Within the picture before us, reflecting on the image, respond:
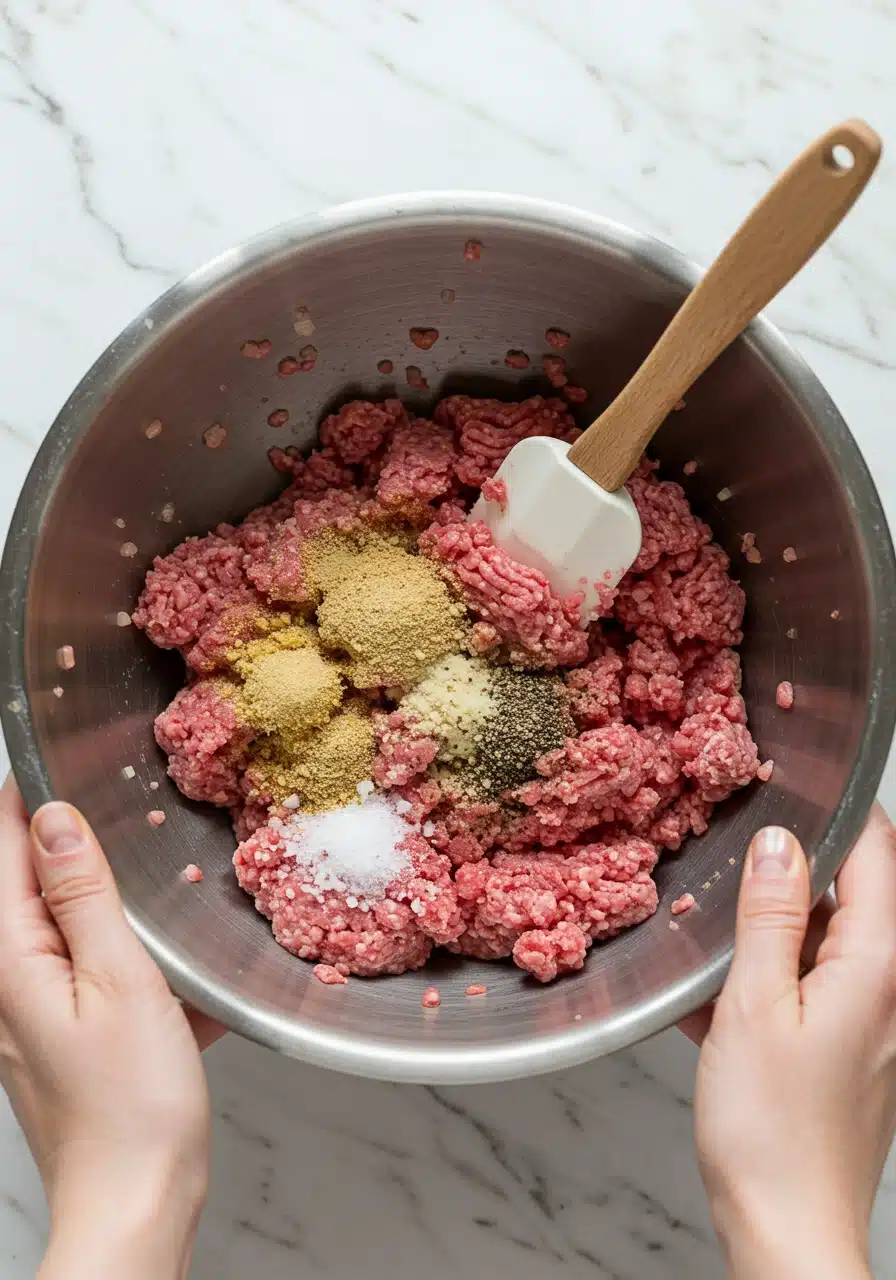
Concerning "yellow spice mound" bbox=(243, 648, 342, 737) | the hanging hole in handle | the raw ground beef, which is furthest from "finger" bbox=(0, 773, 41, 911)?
the hanging hole in handle

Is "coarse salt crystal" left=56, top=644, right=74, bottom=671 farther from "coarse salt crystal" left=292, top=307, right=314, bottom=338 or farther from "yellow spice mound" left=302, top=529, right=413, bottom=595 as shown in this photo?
"coarse salt crystal" left=292, top=307, right=314, bottom=338

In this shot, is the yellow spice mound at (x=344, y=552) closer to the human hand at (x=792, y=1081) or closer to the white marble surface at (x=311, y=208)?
the white marble surface at (x=311, y=208)

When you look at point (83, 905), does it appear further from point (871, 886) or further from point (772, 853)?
point (871, 886)

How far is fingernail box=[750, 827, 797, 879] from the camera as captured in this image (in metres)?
1.81

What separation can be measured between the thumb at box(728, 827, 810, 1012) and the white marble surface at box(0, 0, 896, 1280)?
0.64 meters

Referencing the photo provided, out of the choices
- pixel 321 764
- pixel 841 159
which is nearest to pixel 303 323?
pixel 321 764

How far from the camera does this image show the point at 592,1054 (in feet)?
5.82

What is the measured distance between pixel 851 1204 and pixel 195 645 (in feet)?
4.87

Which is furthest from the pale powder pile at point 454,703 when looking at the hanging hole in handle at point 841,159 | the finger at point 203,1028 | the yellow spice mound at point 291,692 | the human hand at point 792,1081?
the hanging hole in handle at point 841,159

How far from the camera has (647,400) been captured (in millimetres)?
1864

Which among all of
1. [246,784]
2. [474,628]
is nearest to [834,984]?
[474,628]

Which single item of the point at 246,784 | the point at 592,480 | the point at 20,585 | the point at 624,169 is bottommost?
the point at 246,784

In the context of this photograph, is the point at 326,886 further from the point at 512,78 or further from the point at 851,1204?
the point at 512,78

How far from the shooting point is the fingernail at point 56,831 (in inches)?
69.4
